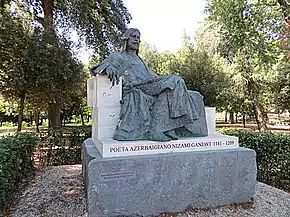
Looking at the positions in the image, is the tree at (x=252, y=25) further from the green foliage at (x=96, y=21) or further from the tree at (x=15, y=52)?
the tree at (x=15, y=52)

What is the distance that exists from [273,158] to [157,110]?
2.75 meters

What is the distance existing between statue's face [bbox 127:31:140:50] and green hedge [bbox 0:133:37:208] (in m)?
2.44

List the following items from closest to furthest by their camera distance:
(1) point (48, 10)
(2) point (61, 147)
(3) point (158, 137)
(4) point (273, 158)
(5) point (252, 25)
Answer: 1. (3) point (158, 137)
2. (4) point (273, 158)
3. (2) point (61, 147)
4. (1) point (48, 10)
5. (5) point (252, 25)

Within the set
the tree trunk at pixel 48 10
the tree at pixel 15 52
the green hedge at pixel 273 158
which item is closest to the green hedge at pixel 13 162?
the tree at pixel 15 52

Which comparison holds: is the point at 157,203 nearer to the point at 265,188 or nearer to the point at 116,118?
the point at 116,118

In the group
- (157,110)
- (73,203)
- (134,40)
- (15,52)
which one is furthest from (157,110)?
(15,52)

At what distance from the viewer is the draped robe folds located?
12.4ft

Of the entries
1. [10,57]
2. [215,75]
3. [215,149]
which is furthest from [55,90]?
[215,75]

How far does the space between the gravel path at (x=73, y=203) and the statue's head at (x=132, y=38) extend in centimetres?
244

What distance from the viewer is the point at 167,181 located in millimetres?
3428

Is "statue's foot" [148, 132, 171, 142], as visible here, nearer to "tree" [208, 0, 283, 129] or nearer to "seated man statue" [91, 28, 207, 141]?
"seated man statue" [91, 28, 207, 141]

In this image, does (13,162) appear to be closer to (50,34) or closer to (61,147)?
(61,147)

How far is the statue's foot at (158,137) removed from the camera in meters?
3.65

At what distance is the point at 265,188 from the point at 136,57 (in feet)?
9.91
